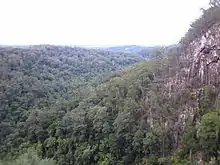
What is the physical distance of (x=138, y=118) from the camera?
32938 mm

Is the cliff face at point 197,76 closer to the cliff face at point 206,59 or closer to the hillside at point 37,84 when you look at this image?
the cliff face at point 206,59

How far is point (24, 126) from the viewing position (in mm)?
40469

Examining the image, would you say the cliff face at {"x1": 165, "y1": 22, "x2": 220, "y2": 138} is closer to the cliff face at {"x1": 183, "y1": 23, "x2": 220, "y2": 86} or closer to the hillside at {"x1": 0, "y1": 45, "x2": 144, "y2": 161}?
the cliff face at {"x1": 183, "y1": 23, "x2": 220, "y2": 86}

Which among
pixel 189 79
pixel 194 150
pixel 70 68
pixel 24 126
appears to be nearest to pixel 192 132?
pixel 194 150

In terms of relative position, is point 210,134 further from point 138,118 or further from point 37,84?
point 37,84

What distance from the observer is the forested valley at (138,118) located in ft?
90.9

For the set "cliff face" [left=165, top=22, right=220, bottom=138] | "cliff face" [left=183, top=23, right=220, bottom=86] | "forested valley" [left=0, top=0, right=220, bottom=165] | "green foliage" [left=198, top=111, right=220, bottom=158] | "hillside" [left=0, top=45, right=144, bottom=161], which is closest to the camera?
"green foliage" [left=198, top=111, right=220, bottom=158]

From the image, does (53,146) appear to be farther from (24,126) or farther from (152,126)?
(152,126)

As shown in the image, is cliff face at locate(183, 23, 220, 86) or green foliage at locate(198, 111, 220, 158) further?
cliff face at locate(183, 23, 220, 86)

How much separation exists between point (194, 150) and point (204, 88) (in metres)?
6.01

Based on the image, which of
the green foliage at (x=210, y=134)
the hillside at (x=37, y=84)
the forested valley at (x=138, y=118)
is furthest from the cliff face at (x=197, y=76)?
the hillside at (x=37, y=84)

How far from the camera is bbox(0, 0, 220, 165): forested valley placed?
90.9ft

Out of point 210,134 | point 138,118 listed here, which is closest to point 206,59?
point 138,118

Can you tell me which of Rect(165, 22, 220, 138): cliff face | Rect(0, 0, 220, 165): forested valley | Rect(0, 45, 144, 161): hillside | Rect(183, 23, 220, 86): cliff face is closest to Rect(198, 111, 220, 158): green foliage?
Rect(0, 0, 220, 165): forested valley
